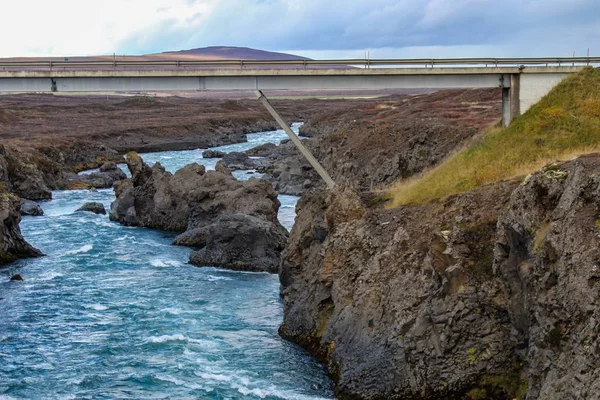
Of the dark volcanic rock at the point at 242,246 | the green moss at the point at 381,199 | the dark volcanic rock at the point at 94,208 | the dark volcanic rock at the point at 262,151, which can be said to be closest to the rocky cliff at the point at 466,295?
the green moss at the point at 381,199

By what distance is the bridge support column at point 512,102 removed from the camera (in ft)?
150

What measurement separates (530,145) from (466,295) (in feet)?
41.7

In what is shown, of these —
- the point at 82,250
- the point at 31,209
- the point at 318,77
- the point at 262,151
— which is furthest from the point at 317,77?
the point at 262,151

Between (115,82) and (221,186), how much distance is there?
490 inches

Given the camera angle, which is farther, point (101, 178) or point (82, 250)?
point (101, 178)

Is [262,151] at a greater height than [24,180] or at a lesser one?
greater

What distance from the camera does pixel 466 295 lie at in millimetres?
25609

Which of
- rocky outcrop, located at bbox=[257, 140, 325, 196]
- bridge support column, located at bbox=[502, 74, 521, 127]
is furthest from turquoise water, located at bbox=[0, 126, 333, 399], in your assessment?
rocky outcrop, located at bbox=[257, 140, 325, 196]

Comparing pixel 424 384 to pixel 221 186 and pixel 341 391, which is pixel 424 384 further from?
pixel 221 186

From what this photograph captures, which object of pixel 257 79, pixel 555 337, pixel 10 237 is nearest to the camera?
pixel 555 337

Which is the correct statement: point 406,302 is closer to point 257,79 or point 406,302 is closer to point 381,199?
point 381,199

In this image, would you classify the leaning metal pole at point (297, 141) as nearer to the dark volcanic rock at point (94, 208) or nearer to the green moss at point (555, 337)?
the green moss at point (555, 337)

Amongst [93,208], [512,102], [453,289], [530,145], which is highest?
[512,102]

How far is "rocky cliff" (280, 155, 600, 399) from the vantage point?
2122cm
